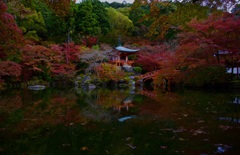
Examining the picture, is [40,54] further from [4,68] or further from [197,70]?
[197,70]

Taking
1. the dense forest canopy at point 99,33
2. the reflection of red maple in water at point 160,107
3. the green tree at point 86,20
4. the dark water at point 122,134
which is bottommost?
the dark water at point 122,134

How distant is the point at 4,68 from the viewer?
52.0 feet

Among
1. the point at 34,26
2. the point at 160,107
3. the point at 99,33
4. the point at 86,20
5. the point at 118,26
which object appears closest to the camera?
the point at 160,107

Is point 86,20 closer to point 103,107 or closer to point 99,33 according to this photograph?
point 99,33

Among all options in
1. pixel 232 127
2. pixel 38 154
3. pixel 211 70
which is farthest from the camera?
pixel 211 70

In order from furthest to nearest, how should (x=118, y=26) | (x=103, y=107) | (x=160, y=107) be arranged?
(x=118, y=26) < (x=103, y=107) < (x=160, y=107)

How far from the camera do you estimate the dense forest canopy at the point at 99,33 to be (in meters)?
5.73

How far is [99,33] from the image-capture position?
2869 cm

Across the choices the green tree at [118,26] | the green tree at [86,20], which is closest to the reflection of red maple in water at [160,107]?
the green tree at [86,20]

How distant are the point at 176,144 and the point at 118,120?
231 centimetres

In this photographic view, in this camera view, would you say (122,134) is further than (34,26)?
No

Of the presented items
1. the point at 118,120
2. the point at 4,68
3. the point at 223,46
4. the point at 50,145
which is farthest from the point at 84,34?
the point at 50,145

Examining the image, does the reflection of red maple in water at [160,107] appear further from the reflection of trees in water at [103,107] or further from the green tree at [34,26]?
the green tree at [34,26]

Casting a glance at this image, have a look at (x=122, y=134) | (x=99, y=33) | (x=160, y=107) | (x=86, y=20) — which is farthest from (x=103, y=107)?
(x=99, y=33)
